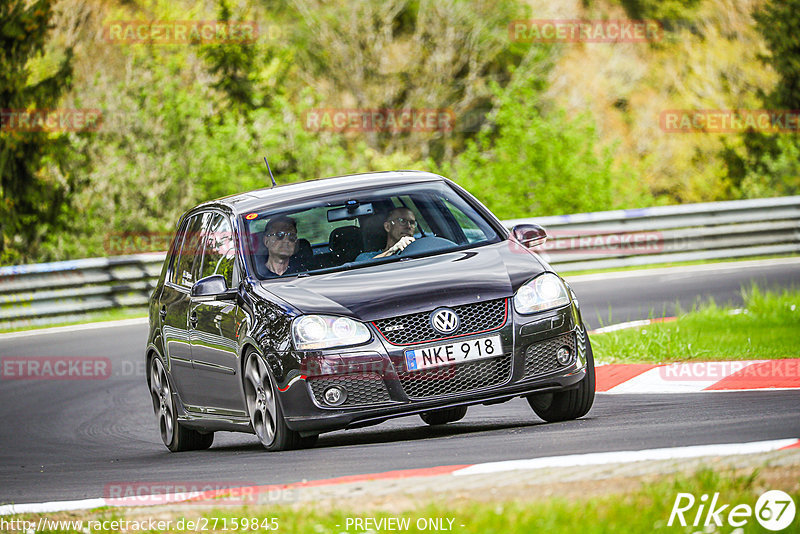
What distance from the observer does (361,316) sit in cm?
756

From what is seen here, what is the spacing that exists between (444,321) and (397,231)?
1.45 metres

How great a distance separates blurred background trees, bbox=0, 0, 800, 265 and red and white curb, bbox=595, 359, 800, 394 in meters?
16.5

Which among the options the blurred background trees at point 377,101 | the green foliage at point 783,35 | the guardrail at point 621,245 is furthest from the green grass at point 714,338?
the green foliage at point 783,35

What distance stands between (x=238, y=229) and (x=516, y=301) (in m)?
2.03

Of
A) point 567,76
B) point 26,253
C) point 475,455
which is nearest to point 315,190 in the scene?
point 475,455

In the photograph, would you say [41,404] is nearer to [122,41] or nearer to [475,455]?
[475,455]

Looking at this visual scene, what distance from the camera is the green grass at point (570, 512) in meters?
4.66

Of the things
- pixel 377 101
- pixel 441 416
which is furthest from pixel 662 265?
pixel 377 101

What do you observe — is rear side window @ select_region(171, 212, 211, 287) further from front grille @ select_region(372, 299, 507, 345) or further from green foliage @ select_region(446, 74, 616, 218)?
green foliage @ select_region(446, 74, 616, 218)

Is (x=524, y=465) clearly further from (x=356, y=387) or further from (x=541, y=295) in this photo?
(x=541, y=295)

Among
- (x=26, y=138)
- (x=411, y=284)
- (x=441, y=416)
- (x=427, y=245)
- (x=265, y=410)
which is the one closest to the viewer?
(x=411, y=284)

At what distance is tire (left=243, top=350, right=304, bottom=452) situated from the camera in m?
7.82

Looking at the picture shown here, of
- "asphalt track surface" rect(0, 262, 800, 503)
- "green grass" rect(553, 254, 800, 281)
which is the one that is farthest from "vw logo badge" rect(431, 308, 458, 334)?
"green grass" rect(553, 254, 800, 281)

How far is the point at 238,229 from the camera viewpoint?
8.84 metres
